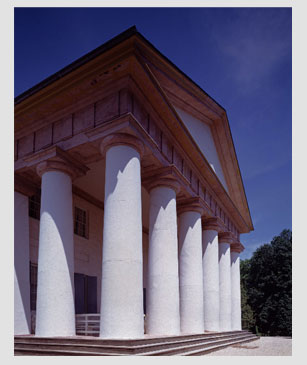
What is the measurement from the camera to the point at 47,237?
2247 centimetres

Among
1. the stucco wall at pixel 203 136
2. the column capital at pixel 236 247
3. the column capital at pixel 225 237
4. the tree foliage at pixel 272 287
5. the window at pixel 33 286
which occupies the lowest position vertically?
the tree foliage at pixel 272 287

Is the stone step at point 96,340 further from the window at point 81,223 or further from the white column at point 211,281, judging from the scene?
the window at point 81,223

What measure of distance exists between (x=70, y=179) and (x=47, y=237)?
13.0 ft

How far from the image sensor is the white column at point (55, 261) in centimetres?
2139

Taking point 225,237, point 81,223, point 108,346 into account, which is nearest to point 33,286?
point 81,223

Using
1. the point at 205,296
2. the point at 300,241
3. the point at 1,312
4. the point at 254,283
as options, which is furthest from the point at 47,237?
the point at 254,283

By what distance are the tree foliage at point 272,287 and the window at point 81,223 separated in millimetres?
55131

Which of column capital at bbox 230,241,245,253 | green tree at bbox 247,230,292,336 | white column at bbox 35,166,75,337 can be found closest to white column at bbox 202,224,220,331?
column capital at bbox 230,241,245,253

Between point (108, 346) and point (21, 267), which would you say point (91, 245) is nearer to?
point (21, 267)

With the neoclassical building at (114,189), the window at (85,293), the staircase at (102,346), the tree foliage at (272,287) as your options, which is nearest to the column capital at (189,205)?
the neoclassical building at (114,189)

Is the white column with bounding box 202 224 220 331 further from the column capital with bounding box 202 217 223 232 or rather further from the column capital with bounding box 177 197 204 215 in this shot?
the column capital with bounding box 177 197 204 215

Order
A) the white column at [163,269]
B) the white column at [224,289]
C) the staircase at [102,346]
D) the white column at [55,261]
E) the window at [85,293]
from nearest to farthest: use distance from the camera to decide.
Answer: the staircase at [102,346], the white column at [55,261], the white column at [163,269], the window at [85,293], the white column at [224,289]

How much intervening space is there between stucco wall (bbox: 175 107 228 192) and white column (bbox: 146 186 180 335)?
915cm

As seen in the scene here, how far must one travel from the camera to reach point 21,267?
25922 mm
